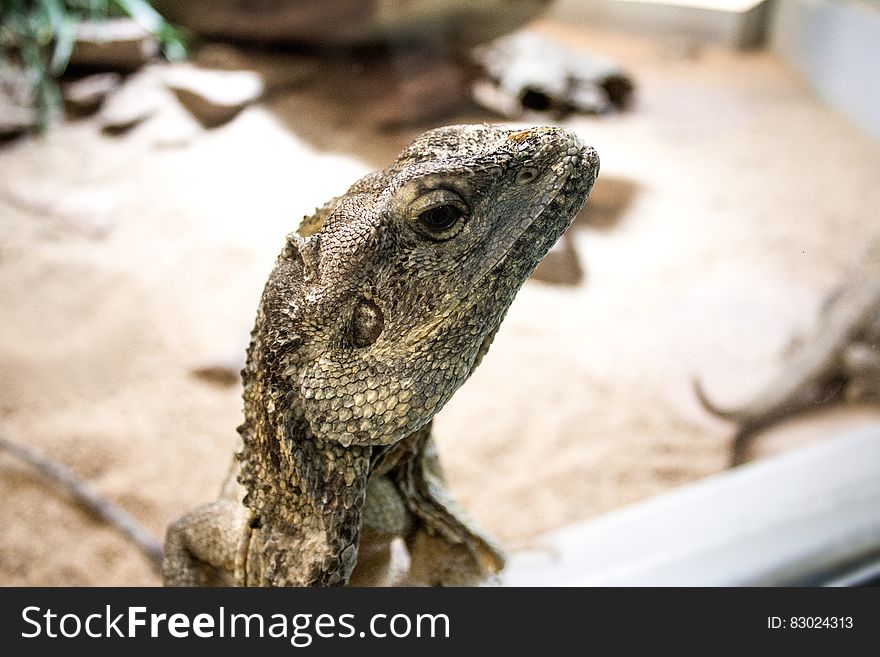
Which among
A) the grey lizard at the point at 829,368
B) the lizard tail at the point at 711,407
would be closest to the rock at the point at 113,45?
the lizard tail at the point at 711,407

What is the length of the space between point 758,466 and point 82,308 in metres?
2.24

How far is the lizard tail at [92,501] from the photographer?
6.23 ft

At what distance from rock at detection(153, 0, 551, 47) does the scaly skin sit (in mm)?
1648

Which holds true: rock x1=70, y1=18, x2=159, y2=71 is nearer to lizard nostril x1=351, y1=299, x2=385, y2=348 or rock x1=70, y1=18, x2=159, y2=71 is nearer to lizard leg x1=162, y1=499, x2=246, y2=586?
lizard leg x1=162, y1=499, x2=246, y2=586

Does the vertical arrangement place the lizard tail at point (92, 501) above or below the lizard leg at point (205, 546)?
below

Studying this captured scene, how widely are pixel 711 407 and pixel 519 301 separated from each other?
66 cm

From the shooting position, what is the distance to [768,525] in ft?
6.23

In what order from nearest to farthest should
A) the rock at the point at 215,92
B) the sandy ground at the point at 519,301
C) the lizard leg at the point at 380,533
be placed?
the lizard leg at the point at 380,533, the sandy ground at the point at 519,301, the rock at the point at 215,92

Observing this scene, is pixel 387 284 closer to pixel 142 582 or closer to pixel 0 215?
pixel 142 582

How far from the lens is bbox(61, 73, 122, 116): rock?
3.51m

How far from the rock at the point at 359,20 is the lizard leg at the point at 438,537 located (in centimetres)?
167

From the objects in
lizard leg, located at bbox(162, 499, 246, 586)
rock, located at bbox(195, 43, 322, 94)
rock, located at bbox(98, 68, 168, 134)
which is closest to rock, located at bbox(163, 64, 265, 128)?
rock, located at bbox(195, 43, 322, 94)

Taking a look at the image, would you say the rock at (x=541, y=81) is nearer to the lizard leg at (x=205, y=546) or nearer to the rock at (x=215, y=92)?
the rock at (x=215, y=92)

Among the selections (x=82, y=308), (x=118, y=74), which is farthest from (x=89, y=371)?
(x=118, y=74)
